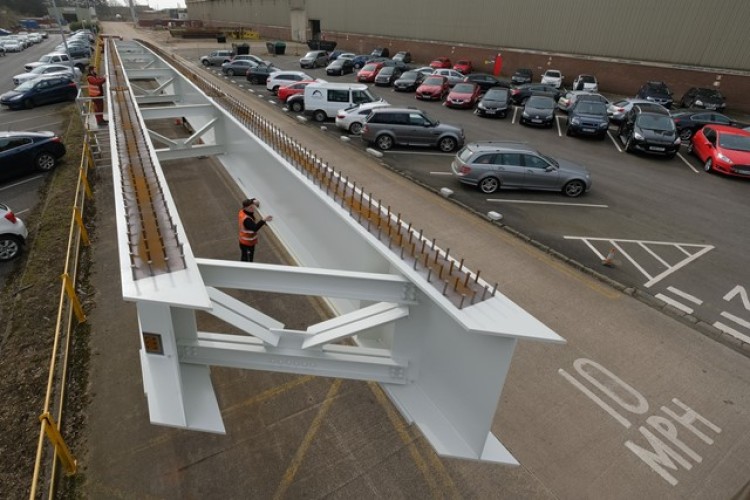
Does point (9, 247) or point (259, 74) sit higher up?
point (259, 74)

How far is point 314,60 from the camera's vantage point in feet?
136

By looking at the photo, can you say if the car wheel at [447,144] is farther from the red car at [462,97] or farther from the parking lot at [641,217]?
the red car at [462,97]

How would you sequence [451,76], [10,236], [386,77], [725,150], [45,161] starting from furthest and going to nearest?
1. [386,77]
2. [451,76]
3. [725,150]
4. [45,161]
5. [10,236]

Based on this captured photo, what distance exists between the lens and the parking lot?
9008 mm

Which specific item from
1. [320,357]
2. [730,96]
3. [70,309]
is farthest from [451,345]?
[730,96]

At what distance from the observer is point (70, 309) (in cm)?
729

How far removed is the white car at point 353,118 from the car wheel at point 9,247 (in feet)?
44.1

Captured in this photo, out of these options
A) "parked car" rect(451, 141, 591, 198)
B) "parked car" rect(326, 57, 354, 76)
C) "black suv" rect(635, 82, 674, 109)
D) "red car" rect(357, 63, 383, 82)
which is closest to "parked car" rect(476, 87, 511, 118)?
"black suv" rect(635, 82, 674, 109)

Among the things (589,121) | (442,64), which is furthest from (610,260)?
(442,64)

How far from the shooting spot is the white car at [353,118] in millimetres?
19328

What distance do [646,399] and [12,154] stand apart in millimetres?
18206

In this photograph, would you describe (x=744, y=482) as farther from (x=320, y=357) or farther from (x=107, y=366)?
(x=107, y=366)

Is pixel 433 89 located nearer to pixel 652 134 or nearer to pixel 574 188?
pixel 652 134

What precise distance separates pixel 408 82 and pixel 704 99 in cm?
1869
